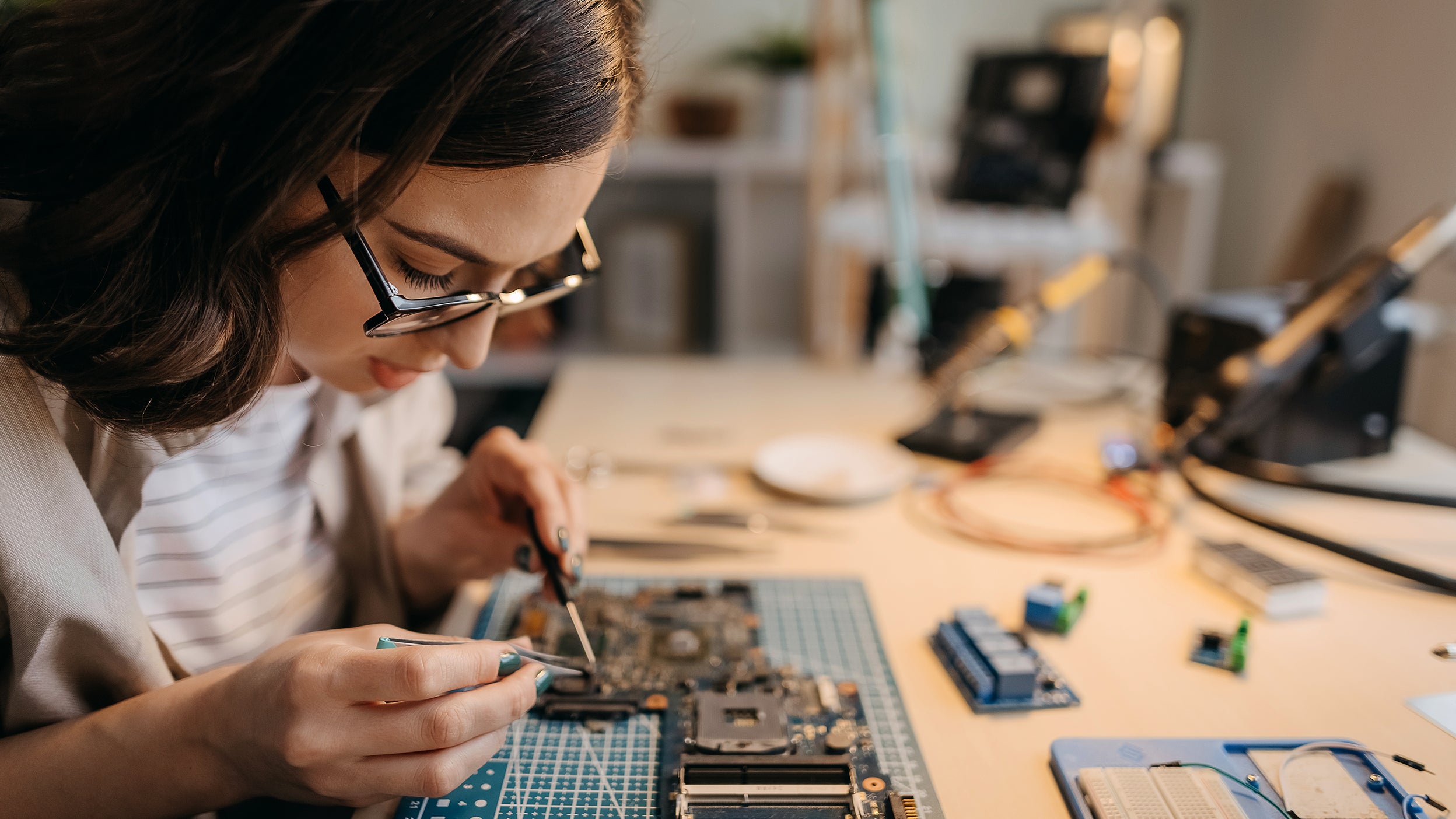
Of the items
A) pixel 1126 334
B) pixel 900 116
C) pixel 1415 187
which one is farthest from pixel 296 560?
pixel 1126 334

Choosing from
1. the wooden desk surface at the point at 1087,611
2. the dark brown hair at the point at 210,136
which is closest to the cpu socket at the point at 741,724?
the wooden desk surface at the point at 1087,611

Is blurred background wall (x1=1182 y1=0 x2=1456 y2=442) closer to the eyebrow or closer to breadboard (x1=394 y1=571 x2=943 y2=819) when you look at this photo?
breadboard (x1=394 y1=571 x2=943 y2=819)

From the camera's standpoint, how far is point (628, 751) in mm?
656

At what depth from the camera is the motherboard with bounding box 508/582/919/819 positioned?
60cm

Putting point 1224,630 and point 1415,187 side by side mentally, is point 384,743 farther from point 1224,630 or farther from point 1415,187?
point 1415,187

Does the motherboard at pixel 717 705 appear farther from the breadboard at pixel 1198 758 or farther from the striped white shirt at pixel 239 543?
the striped white shirt at pixel 239 543

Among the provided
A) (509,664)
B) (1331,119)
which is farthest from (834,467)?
(1331,119)

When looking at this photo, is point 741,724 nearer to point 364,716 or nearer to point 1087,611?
point 364,716

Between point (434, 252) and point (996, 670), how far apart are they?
538mm

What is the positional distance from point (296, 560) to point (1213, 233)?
3.00 metres

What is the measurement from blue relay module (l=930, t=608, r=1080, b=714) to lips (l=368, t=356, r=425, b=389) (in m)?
0.52

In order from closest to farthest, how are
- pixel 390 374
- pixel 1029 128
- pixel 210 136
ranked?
pixel 210 136 → pixel 390 374 → pixel 1029 128

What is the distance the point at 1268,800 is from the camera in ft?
1.98

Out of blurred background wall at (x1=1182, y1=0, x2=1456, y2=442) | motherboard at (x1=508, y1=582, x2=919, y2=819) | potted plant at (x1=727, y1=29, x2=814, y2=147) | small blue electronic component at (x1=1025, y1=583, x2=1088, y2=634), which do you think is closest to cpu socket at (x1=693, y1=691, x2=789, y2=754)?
motherboard at (x1=508, y1=582, x2=919, y2=819)
